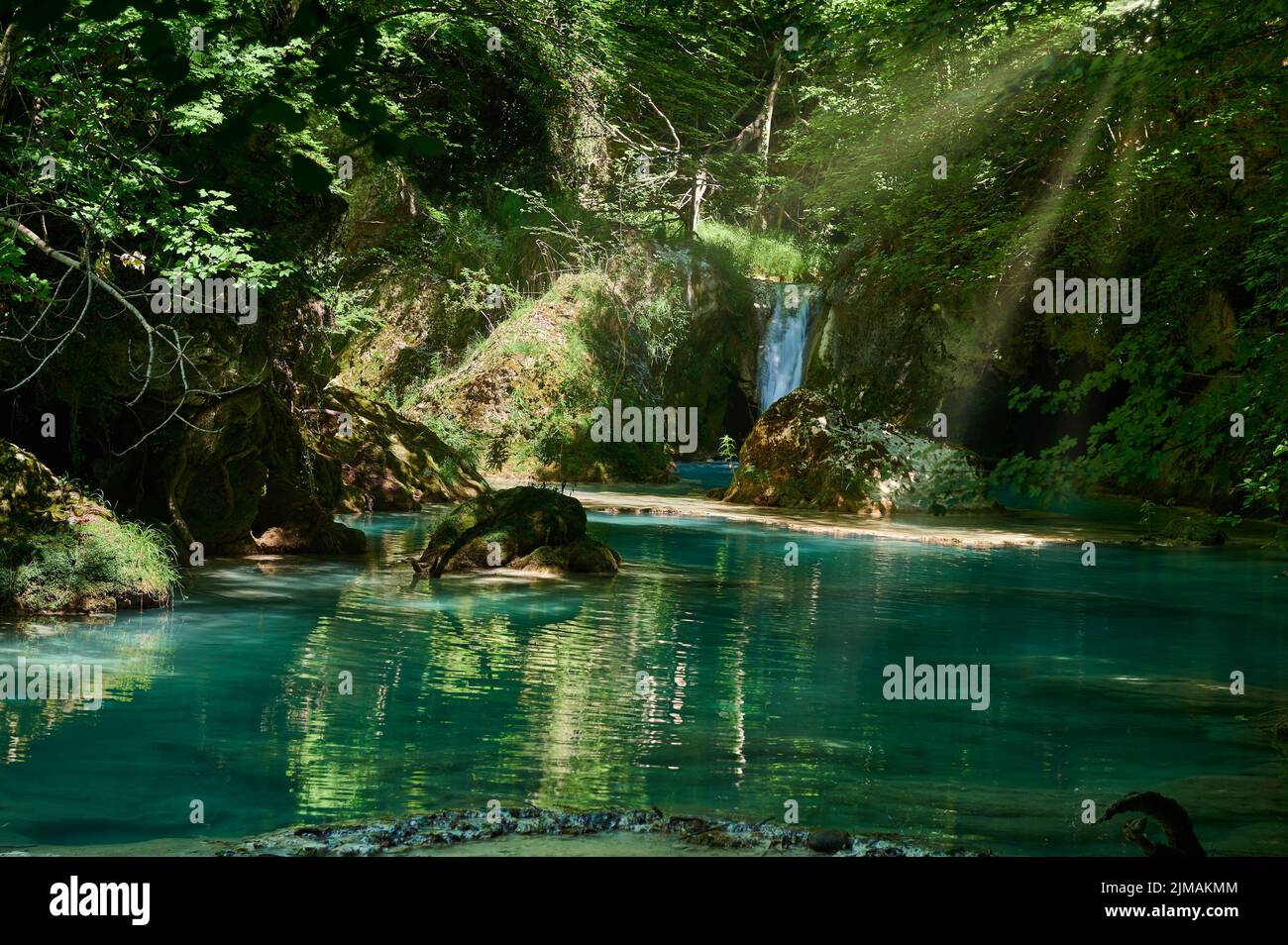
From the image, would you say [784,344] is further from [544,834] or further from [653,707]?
[544,834]

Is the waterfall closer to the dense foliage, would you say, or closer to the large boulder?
the dense foliage

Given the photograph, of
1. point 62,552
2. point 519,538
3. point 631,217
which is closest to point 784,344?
point 631,217

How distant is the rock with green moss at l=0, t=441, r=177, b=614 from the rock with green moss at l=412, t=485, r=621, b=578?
11.9ft

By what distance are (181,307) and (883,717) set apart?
25.6 ft

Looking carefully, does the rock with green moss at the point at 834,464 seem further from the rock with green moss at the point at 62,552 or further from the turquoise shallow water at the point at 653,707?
the rock with green moss at the point at 62,552

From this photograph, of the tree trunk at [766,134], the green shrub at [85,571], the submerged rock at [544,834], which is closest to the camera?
the submerged rock at [544,834]

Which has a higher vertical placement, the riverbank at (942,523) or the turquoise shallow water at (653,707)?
the riverbank at (942,523)

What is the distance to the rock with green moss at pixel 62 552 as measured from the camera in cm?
1099

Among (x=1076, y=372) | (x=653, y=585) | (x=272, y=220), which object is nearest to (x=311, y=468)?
(x=272, y=220)

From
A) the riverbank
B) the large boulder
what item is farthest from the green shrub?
the riverbank

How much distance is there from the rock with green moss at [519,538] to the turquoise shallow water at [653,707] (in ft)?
1.92

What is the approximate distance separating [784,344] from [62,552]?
23.8 meters

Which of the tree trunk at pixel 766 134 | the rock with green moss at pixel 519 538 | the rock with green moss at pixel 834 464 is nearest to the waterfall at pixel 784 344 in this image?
the tree trunk at pixel 766 134

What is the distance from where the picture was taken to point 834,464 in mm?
23516
